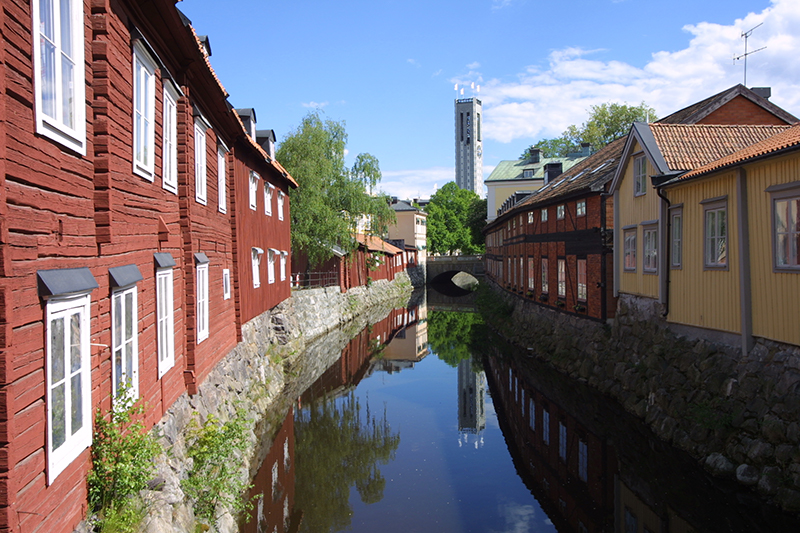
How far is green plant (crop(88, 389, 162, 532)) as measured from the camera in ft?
18.1

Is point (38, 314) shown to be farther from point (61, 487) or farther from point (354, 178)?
point (354, 178)

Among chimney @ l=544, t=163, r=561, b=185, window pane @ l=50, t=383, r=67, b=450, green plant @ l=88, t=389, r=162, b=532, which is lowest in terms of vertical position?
green plant @ l=88, t=389, r=162, b=532

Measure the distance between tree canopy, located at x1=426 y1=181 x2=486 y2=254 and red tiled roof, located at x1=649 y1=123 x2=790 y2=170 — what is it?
57.0 m

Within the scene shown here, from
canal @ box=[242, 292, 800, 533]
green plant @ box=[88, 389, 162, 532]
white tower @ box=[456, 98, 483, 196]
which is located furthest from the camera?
white tower @ box=[456, 98, 483, 196]

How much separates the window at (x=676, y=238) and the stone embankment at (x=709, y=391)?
A: 163 cm

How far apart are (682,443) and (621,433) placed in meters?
1.66

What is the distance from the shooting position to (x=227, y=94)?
1206 centimetres

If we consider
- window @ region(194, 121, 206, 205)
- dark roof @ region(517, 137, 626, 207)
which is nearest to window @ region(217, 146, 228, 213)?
window @ region(194, 121, 206, 205)

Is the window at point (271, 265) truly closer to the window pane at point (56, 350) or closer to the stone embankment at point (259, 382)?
the stone embankment at point (259, 382)

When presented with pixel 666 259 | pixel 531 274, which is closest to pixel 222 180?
pixel 666 259

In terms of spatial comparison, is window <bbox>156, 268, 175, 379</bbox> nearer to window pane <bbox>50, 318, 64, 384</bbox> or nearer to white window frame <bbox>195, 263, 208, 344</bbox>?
white window frame <bbox>195, 263, 208, 344</bbox>

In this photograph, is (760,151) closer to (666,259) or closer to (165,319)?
(666,259)

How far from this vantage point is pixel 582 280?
19562mm

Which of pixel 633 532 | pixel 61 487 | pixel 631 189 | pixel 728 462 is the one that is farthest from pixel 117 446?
pixel 631 189
